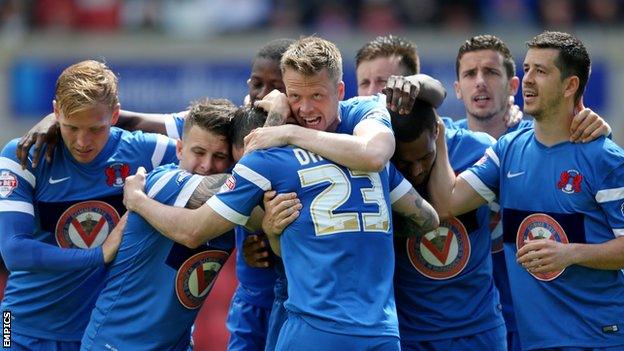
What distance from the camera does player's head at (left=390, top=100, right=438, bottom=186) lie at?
22.7 ft

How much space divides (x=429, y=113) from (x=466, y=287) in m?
1.19

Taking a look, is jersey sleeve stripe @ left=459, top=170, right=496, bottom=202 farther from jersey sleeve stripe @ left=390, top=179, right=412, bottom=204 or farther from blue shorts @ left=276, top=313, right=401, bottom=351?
blue shorts @ left=276, top=313, right=401, bottom=351

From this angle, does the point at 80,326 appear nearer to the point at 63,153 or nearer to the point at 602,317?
the point at 63,153

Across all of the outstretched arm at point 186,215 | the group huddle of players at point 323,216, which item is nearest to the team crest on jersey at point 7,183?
the group huddle of players at point 323,216

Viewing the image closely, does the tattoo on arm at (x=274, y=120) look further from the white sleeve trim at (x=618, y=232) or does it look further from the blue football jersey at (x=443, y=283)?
the white sleeve trim at (x=618, y=232)

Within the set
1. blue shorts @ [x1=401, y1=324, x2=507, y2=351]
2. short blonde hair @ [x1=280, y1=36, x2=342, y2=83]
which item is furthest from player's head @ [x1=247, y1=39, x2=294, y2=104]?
blue shorts @ [x1=401, y1=324, x2=507, y2=351]

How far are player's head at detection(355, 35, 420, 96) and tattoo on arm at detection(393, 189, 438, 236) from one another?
1.87m

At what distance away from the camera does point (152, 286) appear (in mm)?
6812

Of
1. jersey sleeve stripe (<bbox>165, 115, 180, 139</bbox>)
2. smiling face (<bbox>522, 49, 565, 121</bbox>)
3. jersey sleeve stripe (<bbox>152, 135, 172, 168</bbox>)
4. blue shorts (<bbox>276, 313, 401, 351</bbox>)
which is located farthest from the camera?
jersey sleeve stripe (<bbox>165, 115, 180, 139</bbox>)

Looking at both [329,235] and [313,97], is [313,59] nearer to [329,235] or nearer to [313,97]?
[313,97]

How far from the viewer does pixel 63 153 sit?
747cm

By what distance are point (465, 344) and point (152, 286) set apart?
6.75ft

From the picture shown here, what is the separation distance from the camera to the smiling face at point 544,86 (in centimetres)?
699

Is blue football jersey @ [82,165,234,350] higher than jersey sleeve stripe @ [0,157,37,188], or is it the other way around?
jersey sleeve stripe @ [0,157,37,188]
